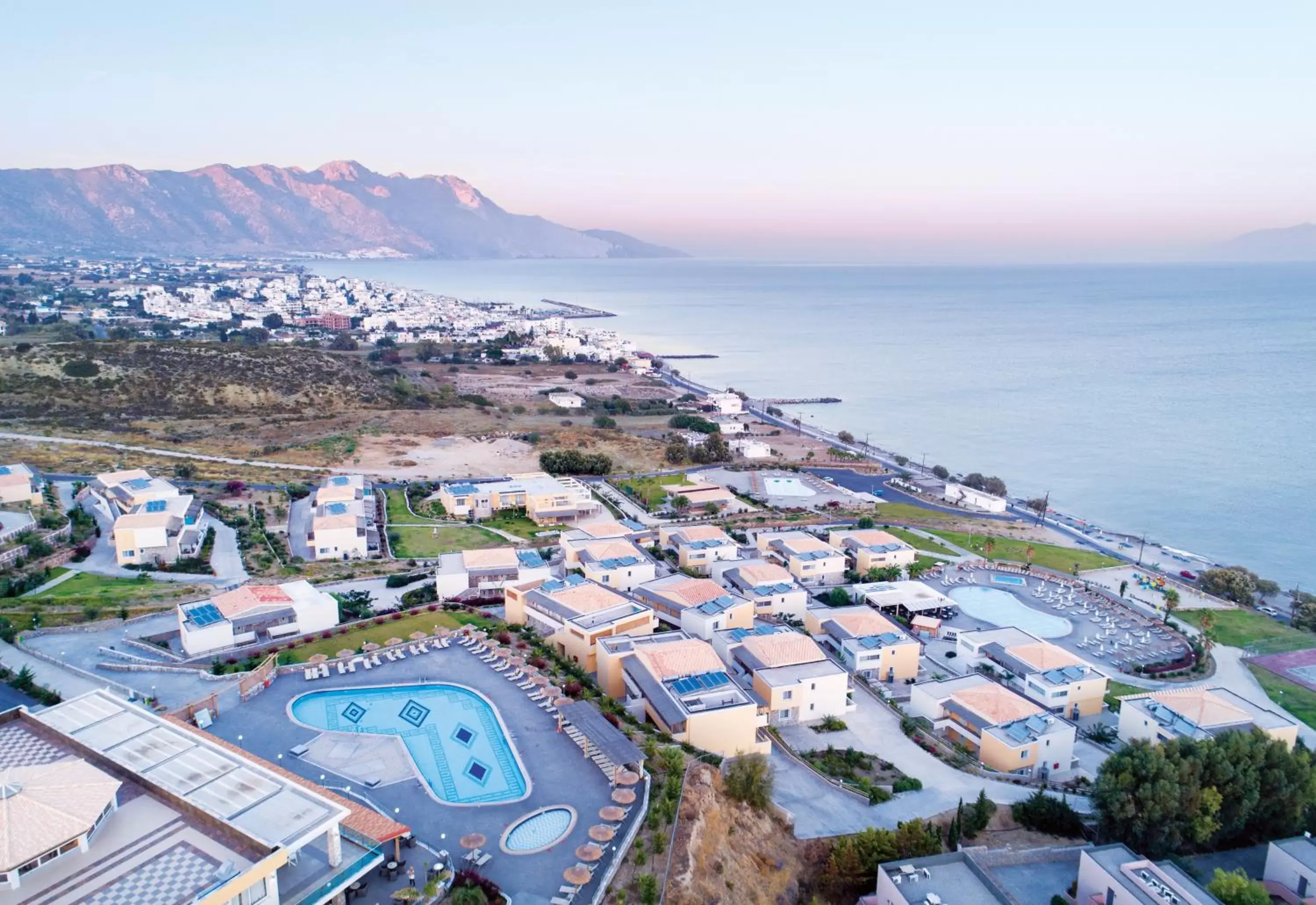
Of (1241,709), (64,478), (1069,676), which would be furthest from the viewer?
(64,478)

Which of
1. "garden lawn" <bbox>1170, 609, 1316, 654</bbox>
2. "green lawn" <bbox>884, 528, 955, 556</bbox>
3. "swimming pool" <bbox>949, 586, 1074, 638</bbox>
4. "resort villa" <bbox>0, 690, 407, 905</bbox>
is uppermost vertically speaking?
"resort villa" <bbox>0, 690, 407, 905</bbox>

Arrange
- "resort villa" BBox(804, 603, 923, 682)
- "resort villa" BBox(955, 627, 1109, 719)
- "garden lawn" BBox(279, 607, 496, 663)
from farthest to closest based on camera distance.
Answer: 1. "resort villa" BBox(804, 603, 923, 682)
2. "resort villa" BBox(955, 627, 1109, 719)
3. "garden lawn" BBox(279, 607, 496, 663)

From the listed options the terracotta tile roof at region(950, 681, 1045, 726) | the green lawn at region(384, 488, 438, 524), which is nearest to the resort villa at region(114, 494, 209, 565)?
the green lawn at region(384, 488, 438, 524)

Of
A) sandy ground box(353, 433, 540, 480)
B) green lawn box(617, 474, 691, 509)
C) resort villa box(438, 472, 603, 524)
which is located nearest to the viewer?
resort villa box(438, 472, 603, 524)

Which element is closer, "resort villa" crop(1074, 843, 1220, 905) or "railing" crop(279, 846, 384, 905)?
"railing" crop(279, 846, 384, 905)

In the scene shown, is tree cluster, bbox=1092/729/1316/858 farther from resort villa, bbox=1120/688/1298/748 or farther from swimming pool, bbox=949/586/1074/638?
swimming pool, bbox=949/586/1074/638

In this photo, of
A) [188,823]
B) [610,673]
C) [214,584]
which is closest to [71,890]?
[188,823]

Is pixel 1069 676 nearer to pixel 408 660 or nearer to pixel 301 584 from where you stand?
pixel 408 660
